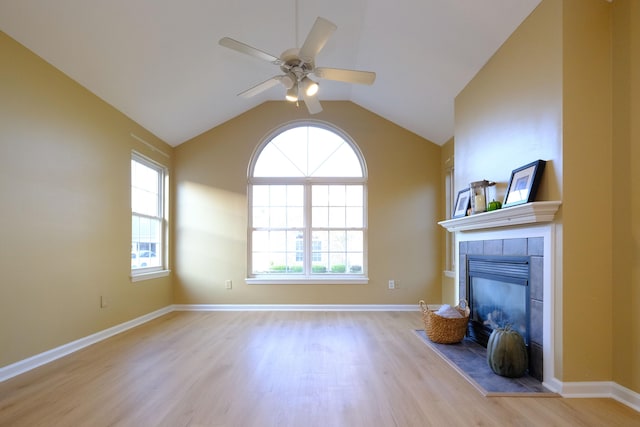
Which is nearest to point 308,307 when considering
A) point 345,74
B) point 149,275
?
point 149,275

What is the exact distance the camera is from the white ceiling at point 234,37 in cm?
264

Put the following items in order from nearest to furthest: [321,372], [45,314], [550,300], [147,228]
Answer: [550,300]
[321,372]
[45,314]
[147,228]

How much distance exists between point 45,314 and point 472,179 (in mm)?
4014

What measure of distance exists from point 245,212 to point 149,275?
1510 millimetres

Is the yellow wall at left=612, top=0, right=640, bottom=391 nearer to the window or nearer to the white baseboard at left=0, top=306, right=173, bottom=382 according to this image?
the white baseboard at left=0, top=306, right=173, bottom=382

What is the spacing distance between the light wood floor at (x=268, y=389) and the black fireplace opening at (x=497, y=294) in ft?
1.91

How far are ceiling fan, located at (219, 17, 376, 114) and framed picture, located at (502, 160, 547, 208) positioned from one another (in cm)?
131

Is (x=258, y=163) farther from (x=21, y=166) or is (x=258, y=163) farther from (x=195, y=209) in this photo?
(x=21, y=166)

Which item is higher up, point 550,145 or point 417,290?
point 550,145

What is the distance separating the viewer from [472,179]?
3.45m

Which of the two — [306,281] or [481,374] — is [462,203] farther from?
[306,281]

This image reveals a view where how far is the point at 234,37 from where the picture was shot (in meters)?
3.48

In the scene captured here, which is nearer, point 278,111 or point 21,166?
point 21,166

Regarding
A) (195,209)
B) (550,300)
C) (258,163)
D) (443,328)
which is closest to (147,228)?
(195,209)
